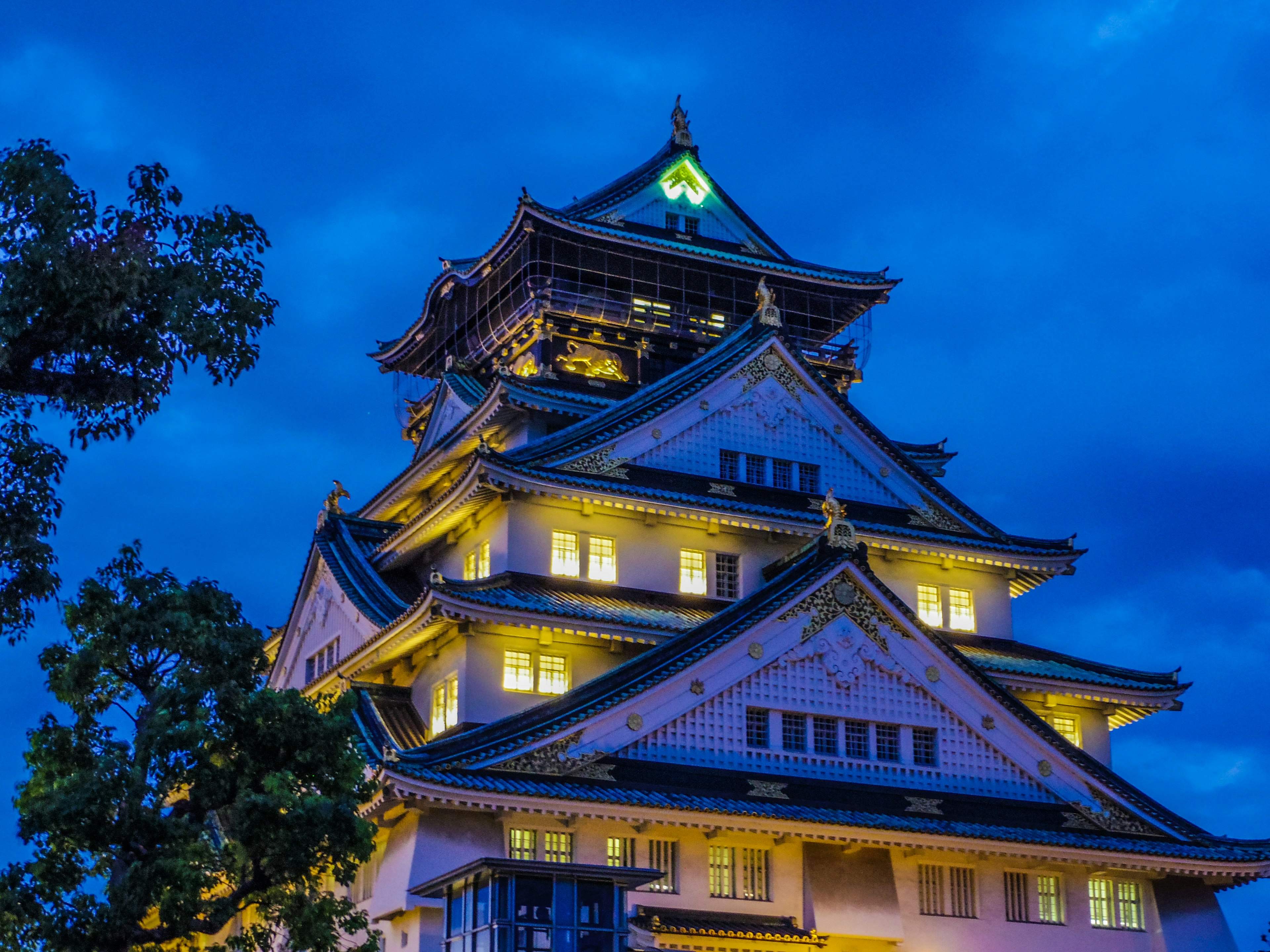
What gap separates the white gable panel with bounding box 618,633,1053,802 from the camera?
34656mm

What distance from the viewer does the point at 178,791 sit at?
26.3 metres

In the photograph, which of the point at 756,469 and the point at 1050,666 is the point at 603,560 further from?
the point at 1050,666

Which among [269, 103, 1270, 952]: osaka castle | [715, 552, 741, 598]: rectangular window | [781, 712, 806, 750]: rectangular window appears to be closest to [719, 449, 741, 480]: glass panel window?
[269, 103, 1270, 952]: osaka castle

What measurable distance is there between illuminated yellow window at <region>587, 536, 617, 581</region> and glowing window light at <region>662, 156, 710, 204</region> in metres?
17.9

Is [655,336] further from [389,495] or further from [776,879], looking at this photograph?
[776,879]

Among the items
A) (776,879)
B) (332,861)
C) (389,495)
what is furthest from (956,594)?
(332,861)

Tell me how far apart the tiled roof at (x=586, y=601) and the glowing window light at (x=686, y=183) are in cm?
1890

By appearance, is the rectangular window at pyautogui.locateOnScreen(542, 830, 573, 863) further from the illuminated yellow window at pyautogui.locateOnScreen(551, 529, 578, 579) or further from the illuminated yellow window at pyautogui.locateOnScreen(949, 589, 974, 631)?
the illuminated yellow window at pyautogui.locateOnScreen(949, 589, 974, 631)

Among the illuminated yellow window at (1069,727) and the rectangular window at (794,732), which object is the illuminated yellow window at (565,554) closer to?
the rectangular window at (794,732)

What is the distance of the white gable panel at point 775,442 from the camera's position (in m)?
42.3

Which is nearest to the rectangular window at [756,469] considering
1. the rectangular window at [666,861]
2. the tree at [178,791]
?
the rectangular window at [666,861]

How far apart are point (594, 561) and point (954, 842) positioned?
11.7 metres

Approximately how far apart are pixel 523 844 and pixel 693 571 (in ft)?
36.5

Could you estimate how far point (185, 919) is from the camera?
24297 mm
